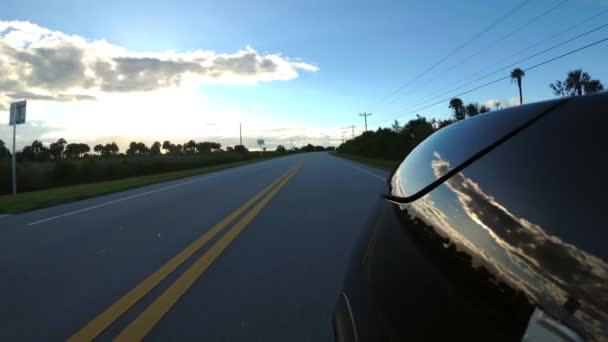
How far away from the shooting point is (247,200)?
10.6 m

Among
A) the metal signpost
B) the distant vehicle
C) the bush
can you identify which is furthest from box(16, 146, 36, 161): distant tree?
the distant vehicle

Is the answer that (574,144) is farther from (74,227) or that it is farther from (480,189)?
(74,227)

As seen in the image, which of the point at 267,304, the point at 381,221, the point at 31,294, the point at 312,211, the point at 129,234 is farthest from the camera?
the point at 312,211

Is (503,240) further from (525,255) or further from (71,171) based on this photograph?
(71,171)

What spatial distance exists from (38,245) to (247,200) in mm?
5300

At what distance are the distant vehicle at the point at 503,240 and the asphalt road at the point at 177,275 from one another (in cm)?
158

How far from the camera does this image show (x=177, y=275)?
13.9 ft

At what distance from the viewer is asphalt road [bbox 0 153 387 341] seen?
3037 mm

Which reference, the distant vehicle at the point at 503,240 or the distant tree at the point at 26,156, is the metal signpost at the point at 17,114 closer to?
the distant vehicle at the point at 503,240

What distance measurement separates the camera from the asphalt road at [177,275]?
3037mm

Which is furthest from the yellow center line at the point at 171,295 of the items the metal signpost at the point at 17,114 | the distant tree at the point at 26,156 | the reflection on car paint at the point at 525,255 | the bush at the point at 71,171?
the distant tree at the point at 26,156

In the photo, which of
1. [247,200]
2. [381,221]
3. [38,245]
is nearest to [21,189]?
[247,200]

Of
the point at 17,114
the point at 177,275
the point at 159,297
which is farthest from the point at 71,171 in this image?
the point at 159,297

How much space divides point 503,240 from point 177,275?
12.6ft
